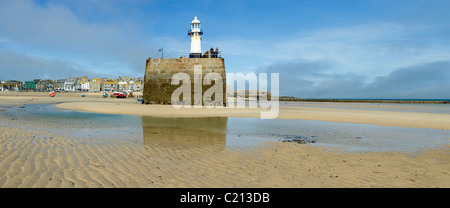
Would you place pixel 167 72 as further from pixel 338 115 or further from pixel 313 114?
pixel 338 115

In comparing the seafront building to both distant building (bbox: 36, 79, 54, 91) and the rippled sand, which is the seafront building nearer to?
distant building (bbox: 36, 79, 54, 91)

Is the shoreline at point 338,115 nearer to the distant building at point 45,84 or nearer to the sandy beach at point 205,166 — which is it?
the sandy beach at point 205,166

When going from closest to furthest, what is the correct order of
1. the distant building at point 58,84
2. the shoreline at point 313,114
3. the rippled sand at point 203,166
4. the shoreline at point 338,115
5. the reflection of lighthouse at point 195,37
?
the rippled sand at point 203,166, the shoreline at point 338,115, the shoreline at point 313,114, the reflection of lighthouse at point 195,37, the distant building at point 58,84

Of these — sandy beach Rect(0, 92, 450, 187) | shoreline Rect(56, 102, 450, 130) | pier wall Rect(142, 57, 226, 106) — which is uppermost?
pier wall Rect(142, 57, 226, 106)

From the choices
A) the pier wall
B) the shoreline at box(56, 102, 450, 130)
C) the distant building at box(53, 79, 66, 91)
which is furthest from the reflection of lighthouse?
the distant building at box(53, 79, 66, 91)

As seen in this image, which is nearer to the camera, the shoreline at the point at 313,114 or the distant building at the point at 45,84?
the shoreline at the point at 313,114

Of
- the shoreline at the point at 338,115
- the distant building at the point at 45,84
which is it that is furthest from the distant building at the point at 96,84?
the shoreline at the point at 338,115

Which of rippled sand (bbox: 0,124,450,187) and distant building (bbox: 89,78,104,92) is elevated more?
distant building (bbox: 89,78,104,92)

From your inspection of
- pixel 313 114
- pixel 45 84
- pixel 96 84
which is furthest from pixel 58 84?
pixel 313 114
